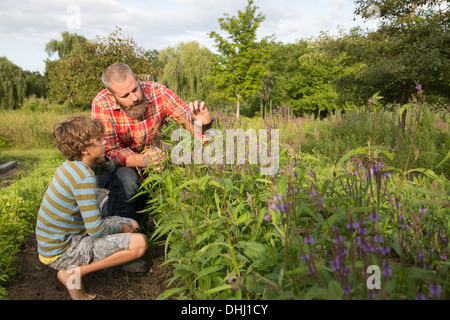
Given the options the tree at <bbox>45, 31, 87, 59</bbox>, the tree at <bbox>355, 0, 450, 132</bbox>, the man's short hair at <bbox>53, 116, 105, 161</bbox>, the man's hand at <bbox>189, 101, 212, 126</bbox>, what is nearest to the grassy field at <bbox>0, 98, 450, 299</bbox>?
the man's hand at <bbox>189, 101, 212, 126</bbox>

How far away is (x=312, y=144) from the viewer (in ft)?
21.0

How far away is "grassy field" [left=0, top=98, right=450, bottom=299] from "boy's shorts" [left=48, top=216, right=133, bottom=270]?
1.20 ft

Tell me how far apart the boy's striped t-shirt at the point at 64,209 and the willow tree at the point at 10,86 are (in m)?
26.1

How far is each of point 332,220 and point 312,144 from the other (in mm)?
5163

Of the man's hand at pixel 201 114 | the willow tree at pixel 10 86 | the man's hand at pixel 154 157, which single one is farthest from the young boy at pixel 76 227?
the willow tree at pixel 10 86

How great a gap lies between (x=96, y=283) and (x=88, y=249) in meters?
0.41

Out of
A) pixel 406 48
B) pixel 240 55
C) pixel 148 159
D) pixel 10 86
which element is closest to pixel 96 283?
pixel 148 159

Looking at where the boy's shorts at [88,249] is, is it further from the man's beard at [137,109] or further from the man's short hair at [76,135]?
the man's beard at [137,109]

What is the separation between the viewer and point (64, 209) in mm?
2174

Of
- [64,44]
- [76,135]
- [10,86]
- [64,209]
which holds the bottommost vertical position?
[64,209]

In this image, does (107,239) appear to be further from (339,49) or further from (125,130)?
(339,49)

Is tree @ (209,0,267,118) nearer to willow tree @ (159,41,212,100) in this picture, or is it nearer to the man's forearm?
willow tree @ (159,41,212,100)

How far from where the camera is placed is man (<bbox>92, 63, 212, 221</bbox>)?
298 centimetres

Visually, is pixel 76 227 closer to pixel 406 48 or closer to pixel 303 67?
pixel 406 48
